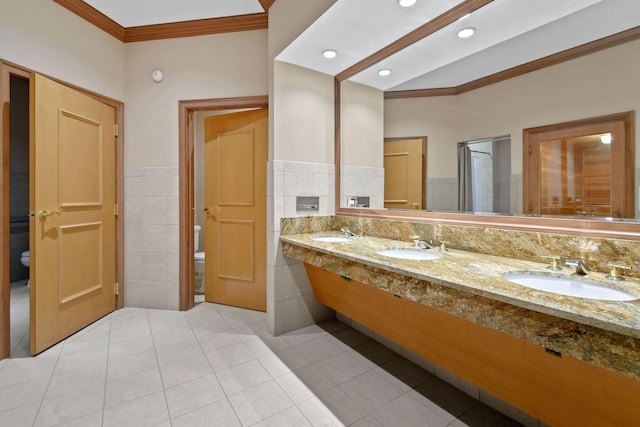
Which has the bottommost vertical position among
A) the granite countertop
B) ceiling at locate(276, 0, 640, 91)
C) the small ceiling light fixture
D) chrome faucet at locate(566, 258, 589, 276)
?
the granite countertop

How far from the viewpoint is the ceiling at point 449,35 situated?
129 cm

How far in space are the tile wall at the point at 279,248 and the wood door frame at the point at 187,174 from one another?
816 millimetres

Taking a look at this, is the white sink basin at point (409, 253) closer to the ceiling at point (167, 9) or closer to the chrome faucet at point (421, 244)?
the chrome faucet at point (421, 244)

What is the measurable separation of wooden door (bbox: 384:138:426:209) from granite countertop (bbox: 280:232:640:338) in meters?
0.47

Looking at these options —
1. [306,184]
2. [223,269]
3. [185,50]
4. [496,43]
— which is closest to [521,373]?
[496,43]

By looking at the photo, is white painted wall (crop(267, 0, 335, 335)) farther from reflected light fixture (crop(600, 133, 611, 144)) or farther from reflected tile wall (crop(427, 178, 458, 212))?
reflected light fixture (crop(600, 133, 611, 144))

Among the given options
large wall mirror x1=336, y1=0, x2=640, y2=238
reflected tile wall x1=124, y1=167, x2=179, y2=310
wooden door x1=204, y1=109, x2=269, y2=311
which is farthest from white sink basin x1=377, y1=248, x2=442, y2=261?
reflected tile wall x1=124, y1=167, x2=179, y2=310

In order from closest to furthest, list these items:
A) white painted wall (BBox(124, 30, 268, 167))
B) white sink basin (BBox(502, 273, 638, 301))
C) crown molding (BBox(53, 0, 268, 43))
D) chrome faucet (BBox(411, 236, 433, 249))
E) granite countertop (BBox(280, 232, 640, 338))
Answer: granite countertop (BBox(280, 232, 640, 338)) → white sink basin (BBox(502, 273, 638, 301)) → chrome faucet (BBox(411, 236, 433, 249)) → crown molding (BBox(53, 0, 268, 43)) → white painted wall (BBox(124, 30, 268, 167))

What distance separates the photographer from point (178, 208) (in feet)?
9.20

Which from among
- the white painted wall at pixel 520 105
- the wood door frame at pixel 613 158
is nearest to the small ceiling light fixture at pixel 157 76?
the white painted wall at pixel 520 105

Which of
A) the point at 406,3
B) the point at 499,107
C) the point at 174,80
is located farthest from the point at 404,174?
the point at 174,80

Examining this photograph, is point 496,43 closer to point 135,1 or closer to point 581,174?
point 581,174

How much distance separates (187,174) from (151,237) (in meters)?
0.69

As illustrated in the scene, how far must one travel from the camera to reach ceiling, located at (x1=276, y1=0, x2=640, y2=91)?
129cm
